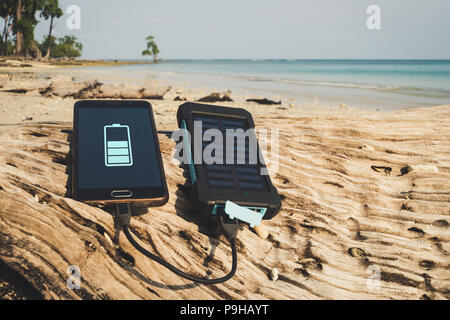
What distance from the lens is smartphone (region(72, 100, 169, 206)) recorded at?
1594mm

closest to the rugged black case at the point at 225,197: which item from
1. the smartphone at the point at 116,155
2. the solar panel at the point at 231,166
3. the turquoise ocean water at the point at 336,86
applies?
the solar panel at the point at 231,166

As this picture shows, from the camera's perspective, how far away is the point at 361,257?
190 centimetres

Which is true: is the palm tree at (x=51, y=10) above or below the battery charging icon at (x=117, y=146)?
above

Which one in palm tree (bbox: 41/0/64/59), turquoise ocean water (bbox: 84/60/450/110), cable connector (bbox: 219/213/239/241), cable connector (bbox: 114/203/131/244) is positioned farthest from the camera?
palm tree (bbox: 41/0/64/59)

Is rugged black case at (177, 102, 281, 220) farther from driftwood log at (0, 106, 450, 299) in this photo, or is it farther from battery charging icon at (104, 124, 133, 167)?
battery charging icon at (104, 124, 133, 167)

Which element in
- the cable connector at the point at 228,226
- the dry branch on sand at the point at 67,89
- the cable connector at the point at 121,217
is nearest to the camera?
the cable connector at the point at 121,217

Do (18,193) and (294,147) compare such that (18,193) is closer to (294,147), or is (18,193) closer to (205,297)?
(205,297)

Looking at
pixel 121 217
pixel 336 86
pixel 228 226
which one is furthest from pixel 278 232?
pixel 336 86

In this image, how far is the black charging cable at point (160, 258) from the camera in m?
1.41

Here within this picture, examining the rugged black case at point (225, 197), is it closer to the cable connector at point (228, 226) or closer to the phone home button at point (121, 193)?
the cable connector at point (228, 226)

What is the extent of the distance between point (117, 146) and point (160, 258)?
2.20 ft

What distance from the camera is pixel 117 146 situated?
177 centimetres

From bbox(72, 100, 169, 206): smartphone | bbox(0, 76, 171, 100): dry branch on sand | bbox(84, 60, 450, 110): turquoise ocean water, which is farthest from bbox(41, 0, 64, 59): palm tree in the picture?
bbox(72, 100, 169, 206): smartphone
